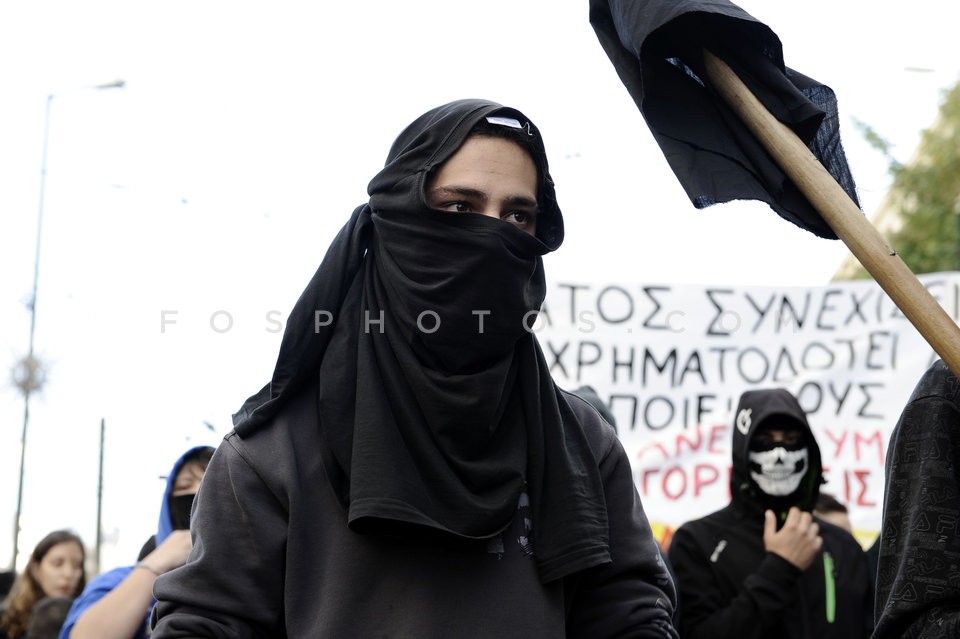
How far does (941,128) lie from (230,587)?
68.3 feet

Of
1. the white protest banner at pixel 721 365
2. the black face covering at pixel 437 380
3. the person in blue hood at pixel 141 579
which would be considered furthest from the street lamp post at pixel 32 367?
the black face covering at pixel 437 380

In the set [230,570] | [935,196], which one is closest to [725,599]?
[230,570]

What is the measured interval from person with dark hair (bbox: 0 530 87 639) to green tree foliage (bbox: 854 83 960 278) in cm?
1620

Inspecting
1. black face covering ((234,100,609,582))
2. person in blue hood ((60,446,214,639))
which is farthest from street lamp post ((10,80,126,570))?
black face covering ((234,100,609,582))

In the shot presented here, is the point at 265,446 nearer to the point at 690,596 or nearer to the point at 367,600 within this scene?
the point at 367,600

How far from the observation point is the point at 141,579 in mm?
4375

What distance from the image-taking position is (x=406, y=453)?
2.32m

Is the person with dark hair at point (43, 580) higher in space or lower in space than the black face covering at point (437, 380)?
lower

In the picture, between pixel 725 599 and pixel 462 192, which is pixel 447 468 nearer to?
pixel 462 192

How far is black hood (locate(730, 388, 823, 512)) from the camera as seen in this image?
5117mm

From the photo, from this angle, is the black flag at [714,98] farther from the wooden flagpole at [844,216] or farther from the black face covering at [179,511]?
the black face covering at [179,511]

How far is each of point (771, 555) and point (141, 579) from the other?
7.01ft

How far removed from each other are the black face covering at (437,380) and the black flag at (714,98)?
0.81 ft

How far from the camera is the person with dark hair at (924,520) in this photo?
2303mm
